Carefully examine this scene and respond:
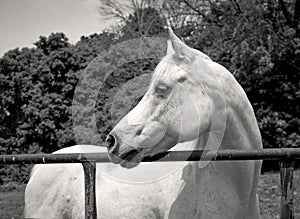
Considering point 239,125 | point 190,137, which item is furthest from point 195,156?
point 239,125

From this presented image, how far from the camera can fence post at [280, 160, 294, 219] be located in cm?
211

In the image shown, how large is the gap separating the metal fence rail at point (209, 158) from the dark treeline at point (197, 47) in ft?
33.0

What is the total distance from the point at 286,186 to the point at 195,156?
1.48 feet

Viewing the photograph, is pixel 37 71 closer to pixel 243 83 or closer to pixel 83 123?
pixel 243 83

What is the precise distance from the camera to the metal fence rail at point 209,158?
2.09 metres

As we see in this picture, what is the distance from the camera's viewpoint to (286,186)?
2.11m

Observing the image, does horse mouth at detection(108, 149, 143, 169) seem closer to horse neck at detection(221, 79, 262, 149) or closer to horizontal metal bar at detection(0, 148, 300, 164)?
horizontal metal bar at detection(0, 148, 300, 164)

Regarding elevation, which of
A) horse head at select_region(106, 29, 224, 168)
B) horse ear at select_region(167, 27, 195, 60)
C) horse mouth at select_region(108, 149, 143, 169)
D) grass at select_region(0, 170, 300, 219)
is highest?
horse ear at select_region(167, 27, 195, 60)

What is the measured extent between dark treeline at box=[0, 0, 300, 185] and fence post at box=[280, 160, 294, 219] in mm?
10390

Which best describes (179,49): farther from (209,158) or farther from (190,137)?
(209,158)

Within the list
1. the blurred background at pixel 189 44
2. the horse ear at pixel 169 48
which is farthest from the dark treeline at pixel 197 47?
the horse ear at pixel 169 48

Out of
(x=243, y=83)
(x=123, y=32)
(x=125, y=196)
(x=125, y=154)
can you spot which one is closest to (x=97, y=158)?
(x=125, y=154)

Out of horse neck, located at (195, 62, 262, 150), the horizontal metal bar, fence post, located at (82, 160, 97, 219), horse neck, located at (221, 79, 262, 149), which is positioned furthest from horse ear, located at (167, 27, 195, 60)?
fence post, located at (82, 160, 97, 219)

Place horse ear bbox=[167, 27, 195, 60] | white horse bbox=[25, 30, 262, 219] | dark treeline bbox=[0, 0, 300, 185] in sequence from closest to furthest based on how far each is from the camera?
white horse bbox=[25, 30, 262, 219], horse ear bbox=[167, 27, 195, 60], dark treeline bbox=[0, 0, 300, 185]
